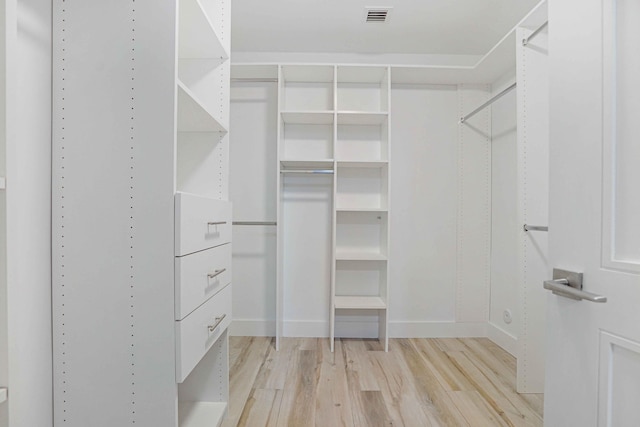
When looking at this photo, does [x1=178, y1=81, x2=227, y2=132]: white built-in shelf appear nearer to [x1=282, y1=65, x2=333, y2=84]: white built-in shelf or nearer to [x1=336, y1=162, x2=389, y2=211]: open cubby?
[x1=282, y1=65, x2=333, y2=84]: white built-in shelf

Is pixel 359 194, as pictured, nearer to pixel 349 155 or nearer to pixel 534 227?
pixel 349 155

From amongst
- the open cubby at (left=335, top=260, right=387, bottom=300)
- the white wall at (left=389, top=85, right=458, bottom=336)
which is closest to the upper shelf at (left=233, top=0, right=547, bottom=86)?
the white wall at (left=389, top=85, right=458, bottom=336)

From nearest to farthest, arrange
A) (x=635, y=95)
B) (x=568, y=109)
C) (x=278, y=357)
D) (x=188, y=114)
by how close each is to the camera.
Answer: (x=635, y=95), (x=568, y=109), (x=188, y=114), (x=278, y=357)

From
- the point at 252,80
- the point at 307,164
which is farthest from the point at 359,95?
the point at 252,80

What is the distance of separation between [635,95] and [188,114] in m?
1.41

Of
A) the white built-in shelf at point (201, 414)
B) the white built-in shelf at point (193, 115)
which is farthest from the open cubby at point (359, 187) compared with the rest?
the white built-in shelf at point (201, 414)

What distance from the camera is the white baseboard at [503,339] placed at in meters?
2.47

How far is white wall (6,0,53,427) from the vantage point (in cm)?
98

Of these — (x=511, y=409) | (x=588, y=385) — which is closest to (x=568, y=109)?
(x=588, y=385)

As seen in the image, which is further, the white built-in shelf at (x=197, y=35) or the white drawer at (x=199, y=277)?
the white built-in shelf at (x=197, y=35)

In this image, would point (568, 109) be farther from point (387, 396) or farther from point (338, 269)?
point (338, 269)

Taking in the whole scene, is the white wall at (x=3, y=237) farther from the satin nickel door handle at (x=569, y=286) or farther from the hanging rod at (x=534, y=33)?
the hanging rod at (x=534, y=33)

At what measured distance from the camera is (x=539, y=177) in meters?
1.93

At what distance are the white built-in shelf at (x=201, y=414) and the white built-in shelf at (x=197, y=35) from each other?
1700mm
